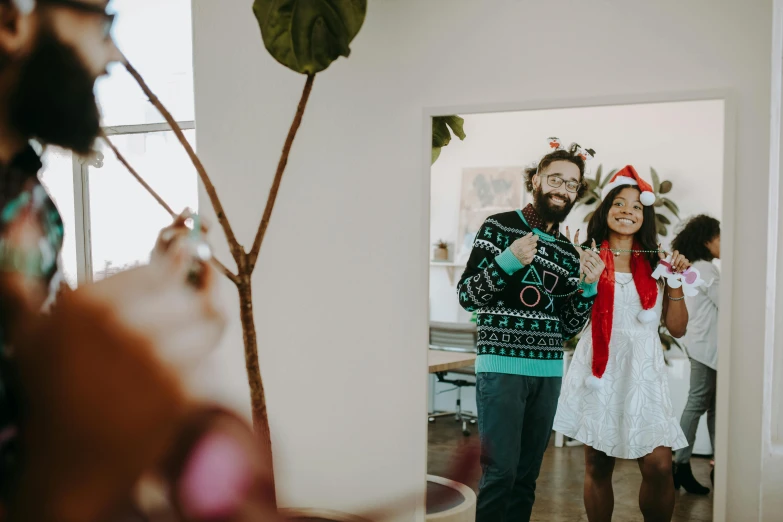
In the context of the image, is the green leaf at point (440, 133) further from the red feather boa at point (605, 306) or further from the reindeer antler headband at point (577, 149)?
the red feather boa at point (605, 306)

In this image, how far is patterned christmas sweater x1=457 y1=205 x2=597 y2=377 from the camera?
139 centimetres

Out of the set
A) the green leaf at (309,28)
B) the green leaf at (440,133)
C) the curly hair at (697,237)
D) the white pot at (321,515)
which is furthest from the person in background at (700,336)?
the green leaf at (309,28)

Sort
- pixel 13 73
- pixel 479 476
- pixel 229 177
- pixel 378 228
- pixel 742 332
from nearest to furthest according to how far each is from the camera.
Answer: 1. pixel 13 73
2. pixel 742 332
3. pixel 479 476
4. pixel 378 228
5. pixel 229 177

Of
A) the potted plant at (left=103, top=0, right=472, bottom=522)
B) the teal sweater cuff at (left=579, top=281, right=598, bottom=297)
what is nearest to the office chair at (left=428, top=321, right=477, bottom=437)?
the teal sweater cuff at (left=579, top=281, right=598, bottom=297)

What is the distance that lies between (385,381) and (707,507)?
768 mm

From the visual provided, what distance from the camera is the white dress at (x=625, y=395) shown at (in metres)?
1.31

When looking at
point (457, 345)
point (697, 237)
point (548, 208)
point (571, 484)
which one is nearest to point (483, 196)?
point (548, 208)

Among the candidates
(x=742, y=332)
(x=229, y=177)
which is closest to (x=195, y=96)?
(x=229, y=177)

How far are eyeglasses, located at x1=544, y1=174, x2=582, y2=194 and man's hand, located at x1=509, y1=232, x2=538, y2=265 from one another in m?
0.12

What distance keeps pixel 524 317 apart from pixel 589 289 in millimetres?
157

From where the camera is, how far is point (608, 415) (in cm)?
135

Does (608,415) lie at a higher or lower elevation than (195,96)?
lower

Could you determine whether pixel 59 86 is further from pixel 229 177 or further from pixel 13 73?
pixel 229 177

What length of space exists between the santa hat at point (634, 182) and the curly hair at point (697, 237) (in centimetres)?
9
